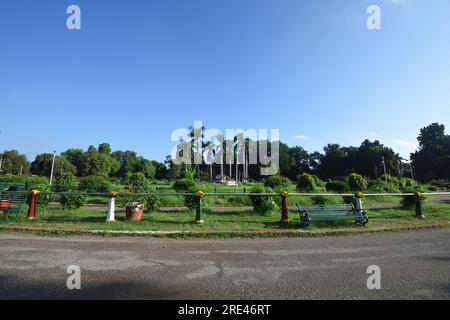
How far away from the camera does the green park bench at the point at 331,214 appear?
Result: 8406mm

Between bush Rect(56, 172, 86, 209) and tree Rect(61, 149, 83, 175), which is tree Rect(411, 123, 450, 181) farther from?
tree Rect(61, 149, 83, 175)

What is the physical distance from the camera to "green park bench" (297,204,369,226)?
841cm

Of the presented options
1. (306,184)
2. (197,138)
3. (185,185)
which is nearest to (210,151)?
(197,138)

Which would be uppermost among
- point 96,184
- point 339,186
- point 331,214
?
point 96,184

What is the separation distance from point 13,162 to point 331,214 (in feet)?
280

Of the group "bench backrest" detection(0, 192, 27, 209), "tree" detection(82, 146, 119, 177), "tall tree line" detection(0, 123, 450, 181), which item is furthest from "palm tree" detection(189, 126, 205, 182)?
"bench backrest" detection(0, 192, 27, 209)

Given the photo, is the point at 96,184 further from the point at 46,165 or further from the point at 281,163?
the point at 281,163

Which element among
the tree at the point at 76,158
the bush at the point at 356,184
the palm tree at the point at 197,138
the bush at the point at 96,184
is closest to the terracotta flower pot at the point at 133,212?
the bush at the point at 96,184

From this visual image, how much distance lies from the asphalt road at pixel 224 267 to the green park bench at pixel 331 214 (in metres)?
1.41

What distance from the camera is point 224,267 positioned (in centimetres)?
464

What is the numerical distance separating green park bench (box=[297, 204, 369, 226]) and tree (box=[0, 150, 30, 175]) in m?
81.7

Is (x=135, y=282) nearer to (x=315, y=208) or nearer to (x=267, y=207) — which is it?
(x=315, y=208)

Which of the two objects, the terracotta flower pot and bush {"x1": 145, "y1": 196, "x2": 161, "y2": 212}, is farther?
bush {"x1": 145, "y1": 196, "x2": 161, "y2": 212}
